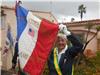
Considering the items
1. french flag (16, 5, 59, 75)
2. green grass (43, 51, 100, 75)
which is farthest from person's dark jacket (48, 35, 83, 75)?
green grass (43, 51, 100, 75)

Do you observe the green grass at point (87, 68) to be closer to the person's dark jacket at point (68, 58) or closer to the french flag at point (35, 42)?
the french flag at point (35, 42)

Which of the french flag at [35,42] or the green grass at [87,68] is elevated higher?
the french flag at [35,42]

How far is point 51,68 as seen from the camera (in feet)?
23.4

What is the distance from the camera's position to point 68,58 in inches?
280

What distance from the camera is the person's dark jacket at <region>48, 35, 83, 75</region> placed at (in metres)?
6.93

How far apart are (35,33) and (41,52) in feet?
1.12

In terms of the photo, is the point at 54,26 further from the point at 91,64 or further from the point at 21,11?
the point at 91,64

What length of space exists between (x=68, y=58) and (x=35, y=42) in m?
0.62

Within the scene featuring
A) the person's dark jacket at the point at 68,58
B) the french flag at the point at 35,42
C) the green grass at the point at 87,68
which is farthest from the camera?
the green grass at the point at 87,68

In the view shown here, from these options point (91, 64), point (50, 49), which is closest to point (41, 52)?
point (50, 49)

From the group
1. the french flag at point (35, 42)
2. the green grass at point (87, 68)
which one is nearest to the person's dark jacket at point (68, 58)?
the french flag at point (35, 42)

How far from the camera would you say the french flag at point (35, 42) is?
7148 mm

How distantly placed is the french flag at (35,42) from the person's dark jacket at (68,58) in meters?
0.15

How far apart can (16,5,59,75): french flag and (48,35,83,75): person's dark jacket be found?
15 cm
